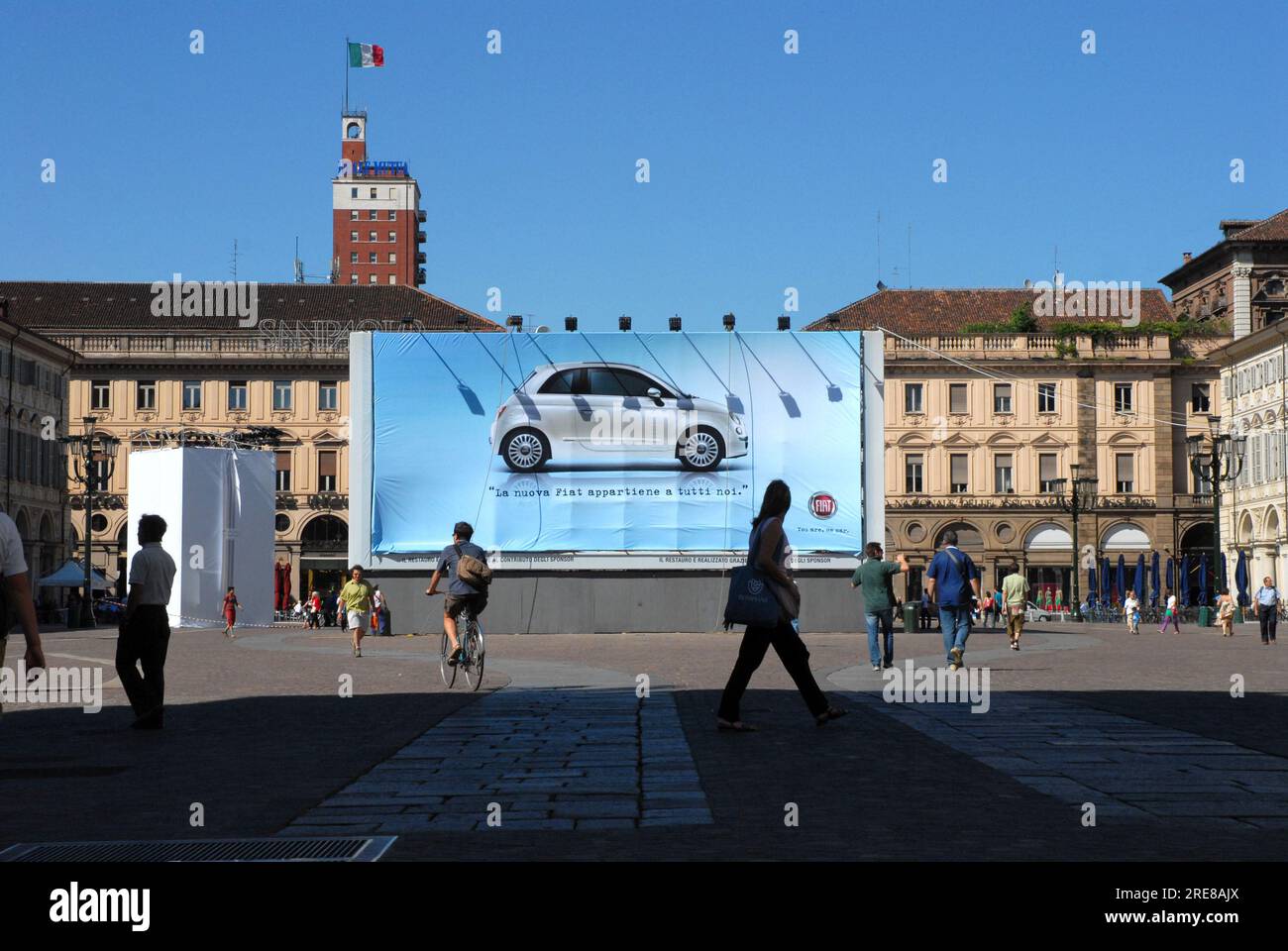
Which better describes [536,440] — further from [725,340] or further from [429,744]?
[429,744]

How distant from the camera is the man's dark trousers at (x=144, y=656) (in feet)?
43.0

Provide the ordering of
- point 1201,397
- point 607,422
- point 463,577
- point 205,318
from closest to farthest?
point 463,577 < point 607,422 < point 1201,397 < point 205,318

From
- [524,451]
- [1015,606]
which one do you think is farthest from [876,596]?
[524,451]

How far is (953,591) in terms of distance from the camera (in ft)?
64.5

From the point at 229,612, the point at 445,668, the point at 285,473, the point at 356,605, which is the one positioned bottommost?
the point at 229,612

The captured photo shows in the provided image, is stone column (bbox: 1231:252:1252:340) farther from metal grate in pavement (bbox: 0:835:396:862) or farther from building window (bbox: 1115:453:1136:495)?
metal grate in pavement (bbox: 0:835:396:862)

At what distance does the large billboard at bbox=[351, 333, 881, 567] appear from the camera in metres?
42.7

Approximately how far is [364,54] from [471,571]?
395ft

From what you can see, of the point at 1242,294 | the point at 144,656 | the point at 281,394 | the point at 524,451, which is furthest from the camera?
the point at 1242,294

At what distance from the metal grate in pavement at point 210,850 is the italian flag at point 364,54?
13035 centimetres

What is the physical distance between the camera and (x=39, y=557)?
74562 mm

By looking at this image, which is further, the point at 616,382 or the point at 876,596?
the point at 616,382

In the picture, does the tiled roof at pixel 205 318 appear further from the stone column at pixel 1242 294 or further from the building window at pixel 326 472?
the stone column at pixel 1242 294

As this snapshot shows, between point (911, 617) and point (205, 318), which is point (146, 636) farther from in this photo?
point (205, 318)
